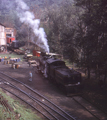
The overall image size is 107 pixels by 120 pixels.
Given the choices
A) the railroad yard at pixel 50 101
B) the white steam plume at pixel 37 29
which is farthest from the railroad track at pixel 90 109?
the white steam plume at pixel 37 29

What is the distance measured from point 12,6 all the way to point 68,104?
8103 cm

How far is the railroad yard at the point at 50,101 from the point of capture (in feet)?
33.5

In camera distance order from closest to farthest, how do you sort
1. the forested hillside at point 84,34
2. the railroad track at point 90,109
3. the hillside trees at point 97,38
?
the railroad track at point 90,109 → the hillside trees at point 97,38 → the forested hillside at point 84,34

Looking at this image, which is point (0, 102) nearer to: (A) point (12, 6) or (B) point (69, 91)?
(B) point (69, 91)

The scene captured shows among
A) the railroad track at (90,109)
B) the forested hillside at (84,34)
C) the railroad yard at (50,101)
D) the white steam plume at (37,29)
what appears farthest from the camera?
the white steam plume at (37,29)

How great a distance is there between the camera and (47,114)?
10336 mm

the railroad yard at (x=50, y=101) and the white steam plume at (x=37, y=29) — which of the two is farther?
the white steam plume at (x=37, y=29)

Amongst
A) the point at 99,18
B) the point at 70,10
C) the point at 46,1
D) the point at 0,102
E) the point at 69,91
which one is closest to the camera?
the point at 0,102

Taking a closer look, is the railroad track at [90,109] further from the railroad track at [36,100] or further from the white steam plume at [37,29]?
the white steam plume at [37,29]

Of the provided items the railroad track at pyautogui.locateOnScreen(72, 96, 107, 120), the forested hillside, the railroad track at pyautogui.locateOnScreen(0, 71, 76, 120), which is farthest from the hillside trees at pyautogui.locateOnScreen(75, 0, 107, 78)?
the railroad track at pyautogui.locateOnScreen(0, 71, 76, 120)

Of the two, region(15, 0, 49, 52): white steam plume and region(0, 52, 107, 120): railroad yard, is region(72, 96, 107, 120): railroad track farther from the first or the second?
region(15, 0, 49, 52): white steam plume

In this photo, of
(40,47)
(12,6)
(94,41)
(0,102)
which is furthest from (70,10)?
(12,6)

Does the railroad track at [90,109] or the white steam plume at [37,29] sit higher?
the white steam plume at [37,29]

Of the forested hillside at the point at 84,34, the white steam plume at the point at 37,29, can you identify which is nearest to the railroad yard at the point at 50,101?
the forested hillside at the point at 84,34
